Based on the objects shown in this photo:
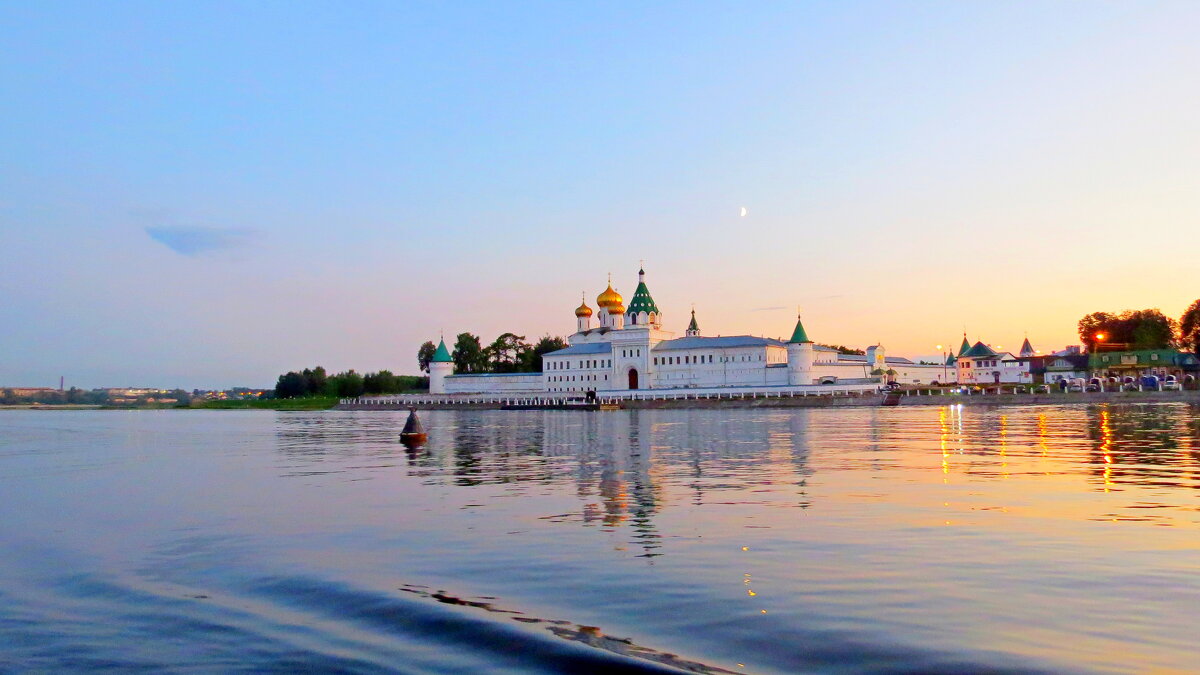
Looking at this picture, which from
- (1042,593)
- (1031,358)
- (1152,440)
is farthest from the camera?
(1031,358)

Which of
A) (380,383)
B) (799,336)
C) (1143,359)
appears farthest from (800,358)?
(380,383)

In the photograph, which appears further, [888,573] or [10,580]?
[10,580]

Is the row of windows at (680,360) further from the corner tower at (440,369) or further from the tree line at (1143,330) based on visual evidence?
the tree line at (1143,330)

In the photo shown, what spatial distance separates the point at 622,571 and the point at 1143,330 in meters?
95.7

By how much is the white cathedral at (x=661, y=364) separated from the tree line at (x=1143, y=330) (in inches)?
628

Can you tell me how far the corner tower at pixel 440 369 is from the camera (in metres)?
95.2

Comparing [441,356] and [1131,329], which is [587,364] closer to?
[441,356]

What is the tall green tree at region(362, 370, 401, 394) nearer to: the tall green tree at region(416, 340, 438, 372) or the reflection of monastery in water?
the tall green tree at region(416, 340, 438, 372)

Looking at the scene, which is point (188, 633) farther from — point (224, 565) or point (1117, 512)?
point (1117, 512)

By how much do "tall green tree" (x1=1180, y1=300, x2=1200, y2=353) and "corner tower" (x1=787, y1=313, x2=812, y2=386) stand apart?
112 ft

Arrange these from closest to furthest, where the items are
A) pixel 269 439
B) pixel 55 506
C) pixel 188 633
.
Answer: pixel 188 633 < pixel 55 506 < pixel 269 439

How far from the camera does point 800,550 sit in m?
8.59

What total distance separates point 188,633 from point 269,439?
30.1 metres

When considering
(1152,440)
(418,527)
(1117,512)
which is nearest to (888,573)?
(1117,512)
